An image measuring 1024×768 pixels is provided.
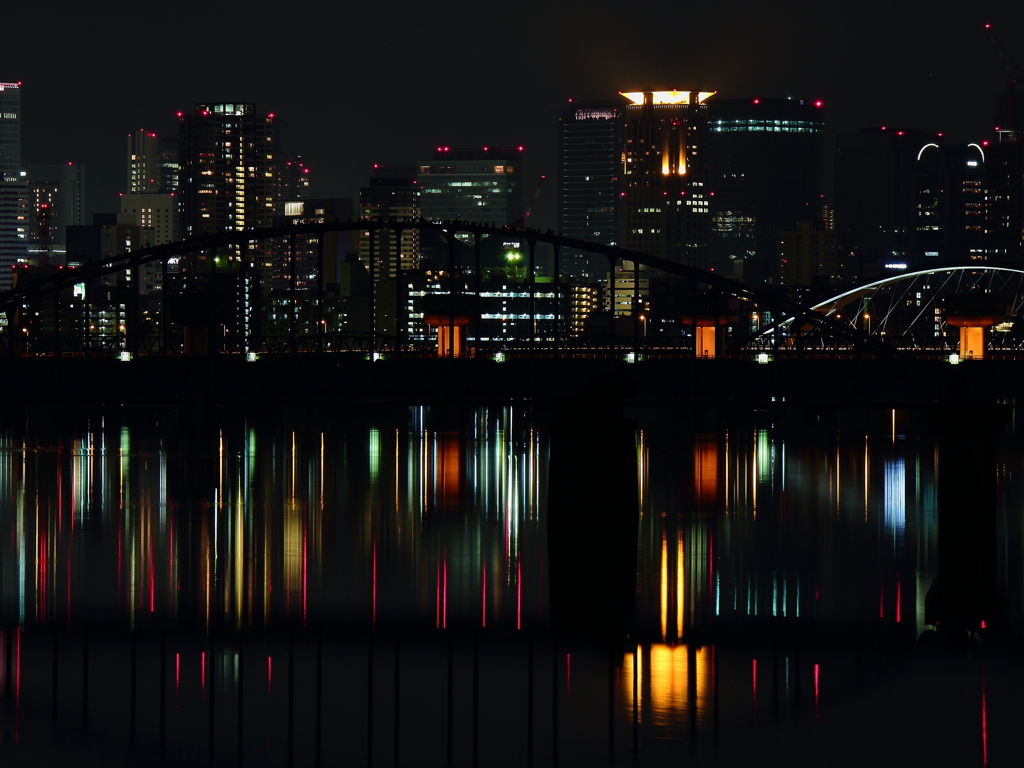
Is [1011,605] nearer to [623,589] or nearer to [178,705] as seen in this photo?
[623,589]

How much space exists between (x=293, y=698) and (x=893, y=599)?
11008mm

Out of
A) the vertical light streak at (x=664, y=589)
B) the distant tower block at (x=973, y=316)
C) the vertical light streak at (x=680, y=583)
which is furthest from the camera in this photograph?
the distant tower block at (x=973, y=316)

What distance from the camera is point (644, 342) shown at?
594 feet

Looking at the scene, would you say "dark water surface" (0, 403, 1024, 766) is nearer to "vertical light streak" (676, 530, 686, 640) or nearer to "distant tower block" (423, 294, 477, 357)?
"vertical light streak" (676, 530, 686, 640)

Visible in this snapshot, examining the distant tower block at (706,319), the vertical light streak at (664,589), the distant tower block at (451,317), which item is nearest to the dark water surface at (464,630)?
the vertical light streak at (664,589)

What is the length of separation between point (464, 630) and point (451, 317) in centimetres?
8637

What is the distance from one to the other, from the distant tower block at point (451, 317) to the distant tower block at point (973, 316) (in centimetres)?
3351

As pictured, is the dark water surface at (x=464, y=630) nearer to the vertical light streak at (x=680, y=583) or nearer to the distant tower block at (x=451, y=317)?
the vertical light streak at (x=680, y=583)

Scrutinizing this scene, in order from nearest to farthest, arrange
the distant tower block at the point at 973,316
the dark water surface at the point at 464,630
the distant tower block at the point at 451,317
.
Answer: the dark water surface at the point at 464,630
the distant tower block at the point at 451,317
the distant tower block at the point at 973,316

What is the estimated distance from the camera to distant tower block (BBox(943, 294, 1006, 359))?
358 feet

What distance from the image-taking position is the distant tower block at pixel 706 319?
4259 inches

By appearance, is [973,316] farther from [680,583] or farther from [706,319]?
[680,583]

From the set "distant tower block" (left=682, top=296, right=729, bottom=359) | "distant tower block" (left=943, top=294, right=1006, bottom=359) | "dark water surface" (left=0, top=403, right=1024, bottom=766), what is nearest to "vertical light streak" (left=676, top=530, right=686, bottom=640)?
"dark water surface" (left=0, top=403, right=1024, bottom=766)

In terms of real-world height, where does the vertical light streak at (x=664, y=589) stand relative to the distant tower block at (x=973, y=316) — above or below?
below
